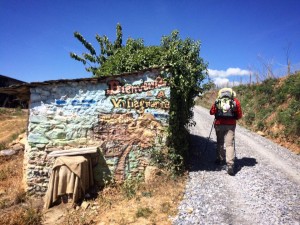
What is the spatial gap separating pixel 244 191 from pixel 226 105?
7.51ft

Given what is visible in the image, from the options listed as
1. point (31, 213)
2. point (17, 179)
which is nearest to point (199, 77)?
point (31, 213)

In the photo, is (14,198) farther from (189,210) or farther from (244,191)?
(244,191)

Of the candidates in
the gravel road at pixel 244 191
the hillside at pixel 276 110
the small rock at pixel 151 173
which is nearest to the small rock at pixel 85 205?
the small rock at pixel 151 173

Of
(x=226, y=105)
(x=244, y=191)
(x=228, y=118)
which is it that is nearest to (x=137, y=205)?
(x=244, y=191)

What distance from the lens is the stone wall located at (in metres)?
6.96

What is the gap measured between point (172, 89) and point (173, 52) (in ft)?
3.66

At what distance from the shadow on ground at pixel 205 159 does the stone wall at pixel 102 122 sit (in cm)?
179

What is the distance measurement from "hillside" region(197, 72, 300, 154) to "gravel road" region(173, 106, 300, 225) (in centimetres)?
271

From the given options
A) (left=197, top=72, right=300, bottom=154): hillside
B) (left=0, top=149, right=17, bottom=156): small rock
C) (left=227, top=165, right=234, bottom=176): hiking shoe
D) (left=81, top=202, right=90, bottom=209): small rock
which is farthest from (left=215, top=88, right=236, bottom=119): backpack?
(left=0, top=149, right=17, bottom=156): small rock

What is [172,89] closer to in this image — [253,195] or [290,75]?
[253,195]

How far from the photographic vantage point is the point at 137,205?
5855mm

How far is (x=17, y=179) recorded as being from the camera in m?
8.12

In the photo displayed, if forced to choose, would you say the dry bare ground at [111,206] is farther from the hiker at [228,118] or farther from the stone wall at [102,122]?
the hiker at [228,118]

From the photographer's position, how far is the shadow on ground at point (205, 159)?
25.8 feet
